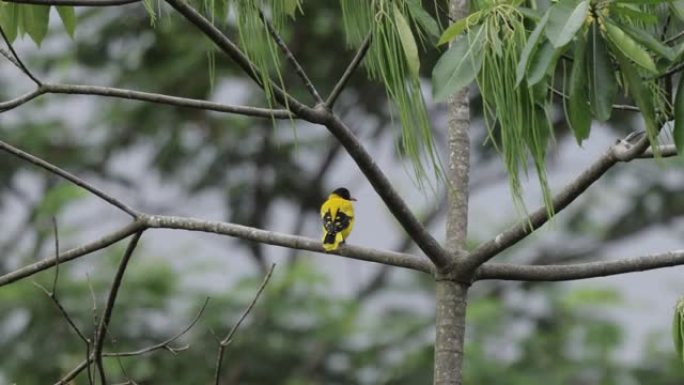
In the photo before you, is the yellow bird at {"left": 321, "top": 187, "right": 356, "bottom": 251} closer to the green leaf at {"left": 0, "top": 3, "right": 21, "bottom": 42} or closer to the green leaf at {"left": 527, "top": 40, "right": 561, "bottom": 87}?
the green leaf at {"left": 0, "top": 3, "right": 21, "bottom": 42}

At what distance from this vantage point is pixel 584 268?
124 inches

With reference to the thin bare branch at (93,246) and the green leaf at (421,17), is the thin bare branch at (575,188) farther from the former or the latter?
the thin bare branch at (93,246)

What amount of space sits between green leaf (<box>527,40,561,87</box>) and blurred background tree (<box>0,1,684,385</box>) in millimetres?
5212

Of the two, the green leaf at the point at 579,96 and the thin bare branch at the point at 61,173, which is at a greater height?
the thin bare branch at the point at 61,173

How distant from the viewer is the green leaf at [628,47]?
2.39 metres

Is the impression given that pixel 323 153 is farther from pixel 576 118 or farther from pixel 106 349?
pixel 576 118

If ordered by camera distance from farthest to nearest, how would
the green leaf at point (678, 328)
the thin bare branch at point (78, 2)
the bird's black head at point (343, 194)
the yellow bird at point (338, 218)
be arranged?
the bird's black head at point (343, 194) → the yellow bird at point (338, 218) → the green leaf at point (678, 328) → the thin bare branch at point (78, 2)

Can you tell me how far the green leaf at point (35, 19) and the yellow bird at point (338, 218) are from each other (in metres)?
2.10

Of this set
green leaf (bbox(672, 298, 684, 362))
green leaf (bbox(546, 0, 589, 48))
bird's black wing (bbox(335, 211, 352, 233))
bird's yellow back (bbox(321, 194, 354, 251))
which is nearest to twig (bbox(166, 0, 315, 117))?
A: green leaf (bbox(546, 0, 589, 48))

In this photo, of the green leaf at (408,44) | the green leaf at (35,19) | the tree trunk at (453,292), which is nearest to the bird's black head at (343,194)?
the tree trunk at (453,292)

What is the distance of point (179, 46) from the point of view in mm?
11336

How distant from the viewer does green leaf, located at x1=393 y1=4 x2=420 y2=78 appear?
2.58m

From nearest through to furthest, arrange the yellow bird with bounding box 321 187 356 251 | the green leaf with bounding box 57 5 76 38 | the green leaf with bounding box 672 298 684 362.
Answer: the green leaf with bounding box 672 298 684 362 < the green leaf with bounding box 57 5 76 38 < the yellow bird with bounding box 321 187 356 251

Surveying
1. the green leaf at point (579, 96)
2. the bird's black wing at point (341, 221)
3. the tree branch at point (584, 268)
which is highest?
the bird's black wing at point (341, 221)
